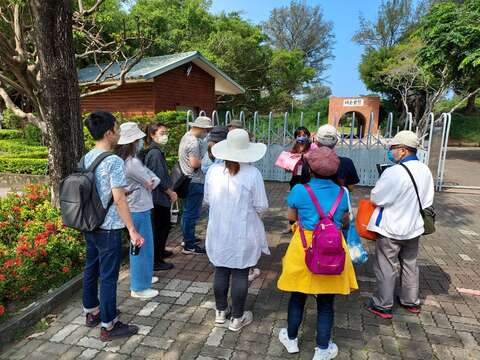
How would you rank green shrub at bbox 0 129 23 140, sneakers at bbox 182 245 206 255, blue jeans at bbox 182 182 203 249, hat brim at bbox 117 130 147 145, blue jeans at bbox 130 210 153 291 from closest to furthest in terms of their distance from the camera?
hat brim at bbox 117 130 147 145, blue jeans at bbox 130 210 153 291, blue jeans at bbox 182 182 203 249, sneakers at bbox 182 245 206 255, green shrub at bbox 0 129 23 140

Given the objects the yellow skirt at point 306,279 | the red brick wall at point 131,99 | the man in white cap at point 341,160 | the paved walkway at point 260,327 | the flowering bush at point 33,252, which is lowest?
the paved walkway at point 260,327

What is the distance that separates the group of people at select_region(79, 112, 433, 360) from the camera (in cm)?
235

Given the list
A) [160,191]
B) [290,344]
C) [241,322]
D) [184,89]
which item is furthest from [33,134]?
[290,344]

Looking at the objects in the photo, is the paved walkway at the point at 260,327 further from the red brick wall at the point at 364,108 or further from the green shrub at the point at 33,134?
the red brick wall at the point at 364,108

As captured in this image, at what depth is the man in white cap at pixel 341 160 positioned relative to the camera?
313 cm

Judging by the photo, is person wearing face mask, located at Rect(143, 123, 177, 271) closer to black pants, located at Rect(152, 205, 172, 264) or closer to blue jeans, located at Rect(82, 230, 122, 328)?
black pants, located at Rect(152, 205, 172, 264)

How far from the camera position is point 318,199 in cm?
231

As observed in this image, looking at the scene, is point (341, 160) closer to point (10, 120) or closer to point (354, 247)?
point (354, 247)

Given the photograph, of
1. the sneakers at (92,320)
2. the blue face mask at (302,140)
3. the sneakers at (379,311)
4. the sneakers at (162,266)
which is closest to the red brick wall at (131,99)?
the blue face mask at (302,140)

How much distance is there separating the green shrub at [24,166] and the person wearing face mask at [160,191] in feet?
21.7

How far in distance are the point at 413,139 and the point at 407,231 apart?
787 millimetres

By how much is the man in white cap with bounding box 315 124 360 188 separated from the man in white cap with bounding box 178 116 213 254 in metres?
1.56

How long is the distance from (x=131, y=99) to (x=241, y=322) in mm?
12183

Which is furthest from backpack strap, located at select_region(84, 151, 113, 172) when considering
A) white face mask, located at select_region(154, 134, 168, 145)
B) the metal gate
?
the metal gate
